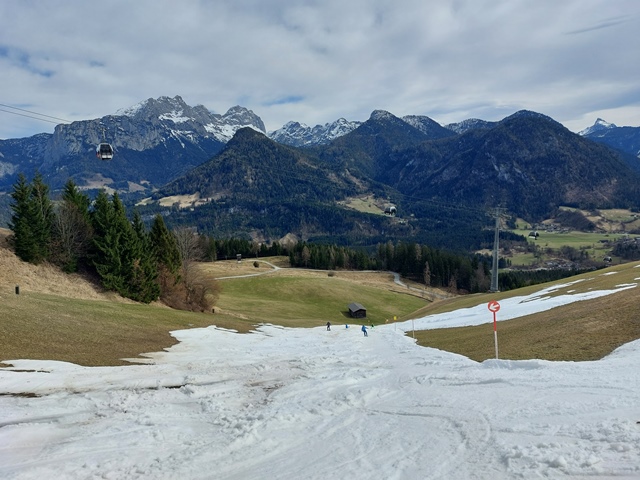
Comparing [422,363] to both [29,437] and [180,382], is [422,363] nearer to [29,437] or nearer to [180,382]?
[180,382]

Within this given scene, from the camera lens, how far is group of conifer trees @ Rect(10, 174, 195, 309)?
44.3 metres

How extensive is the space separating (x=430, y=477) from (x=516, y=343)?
18.1 metres

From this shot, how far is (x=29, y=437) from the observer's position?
35.9ft

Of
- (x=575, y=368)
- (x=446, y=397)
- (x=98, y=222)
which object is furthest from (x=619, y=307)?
(x=98, y=222)

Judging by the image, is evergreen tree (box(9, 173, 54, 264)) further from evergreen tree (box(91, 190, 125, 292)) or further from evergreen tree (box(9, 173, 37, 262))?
evergreen tree (box(91, 190, 125, 292))

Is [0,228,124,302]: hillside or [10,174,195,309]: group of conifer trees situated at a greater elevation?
[10,174,195,309]: group of conifer trees

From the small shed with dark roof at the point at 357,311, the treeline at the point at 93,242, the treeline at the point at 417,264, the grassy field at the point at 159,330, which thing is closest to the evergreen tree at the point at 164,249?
the treeline at the point at 93,242

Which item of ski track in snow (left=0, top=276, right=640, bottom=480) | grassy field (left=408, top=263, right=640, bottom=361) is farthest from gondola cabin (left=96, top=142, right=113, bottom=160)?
grassy field (left=408, top=263, right=640, bottom=361)

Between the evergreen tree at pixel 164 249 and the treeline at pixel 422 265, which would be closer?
the evergreen tree at pixel 164 249

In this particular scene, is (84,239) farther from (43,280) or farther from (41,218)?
(43,280)

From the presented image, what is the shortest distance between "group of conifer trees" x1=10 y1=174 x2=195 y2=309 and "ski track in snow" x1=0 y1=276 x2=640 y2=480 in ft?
102

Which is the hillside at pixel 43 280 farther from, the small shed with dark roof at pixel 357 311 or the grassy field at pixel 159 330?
the small shed with dark roof at pixel 357 311

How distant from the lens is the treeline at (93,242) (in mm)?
44438

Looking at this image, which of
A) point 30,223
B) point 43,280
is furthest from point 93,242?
point 43,280
